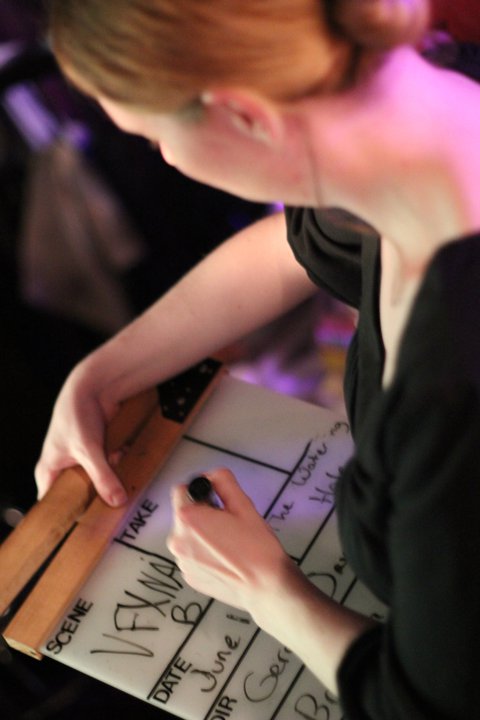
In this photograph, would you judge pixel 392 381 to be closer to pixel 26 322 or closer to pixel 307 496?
pixel 307 496

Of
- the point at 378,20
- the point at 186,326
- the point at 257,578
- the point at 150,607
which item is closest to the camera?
the point at 378,20

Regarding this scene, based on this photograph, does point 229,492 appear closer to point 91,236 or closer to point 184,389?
point 184,389

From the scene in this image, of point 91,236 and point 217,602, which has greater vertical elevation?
point 91,236

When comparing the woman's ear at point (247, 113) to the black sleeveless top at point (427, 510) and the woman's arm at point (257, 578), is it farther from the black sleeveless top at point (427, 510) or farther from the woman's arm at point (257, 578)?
the woman's arm at point (257, 578)

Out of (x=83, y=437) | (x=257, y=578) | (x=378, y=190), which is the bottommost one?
(x=257, y=578)

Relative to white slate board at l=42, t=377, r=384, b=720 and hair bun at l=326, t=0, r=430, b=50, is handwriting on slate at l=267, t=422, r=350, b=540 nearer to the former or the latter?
white slate board at l=42, t=377, r=384, b=720

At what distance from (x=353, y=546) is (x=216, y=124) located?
308 mm

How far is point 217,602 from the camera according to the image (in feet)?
2.59

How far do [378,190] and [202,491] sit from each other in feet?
1.01

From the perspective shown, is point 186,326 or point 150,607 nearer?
point 150,607

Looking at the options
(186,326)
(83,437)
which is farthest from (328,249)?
(83,437)

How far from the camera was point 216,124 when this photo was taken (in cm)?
54

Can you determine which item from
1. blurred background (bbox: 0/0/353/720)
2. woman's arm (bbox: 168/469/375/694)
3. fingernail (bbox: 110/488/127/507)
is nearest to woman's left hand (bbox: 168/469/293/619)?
A: woman's arm (bbox: 168/469/375/694)

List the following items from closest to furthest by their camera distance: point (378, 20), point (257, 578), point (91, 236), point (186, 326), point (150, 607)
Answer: point (378, 20)
point (257, 578)
point (150, 607)
point (186, 326)
point (91, 236)
